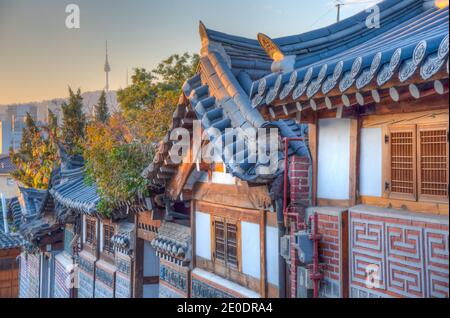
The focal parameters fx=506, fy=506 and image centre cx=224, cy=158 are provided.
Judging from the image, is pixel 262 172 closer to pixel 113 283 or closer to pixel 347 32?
pixel 347 32

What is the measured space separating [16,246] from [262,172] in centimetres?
1914

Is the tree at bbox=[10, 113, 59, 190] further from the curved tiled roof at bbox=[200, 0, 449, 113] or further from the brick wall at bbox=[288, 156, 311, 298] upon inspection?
the brick wall at bbox=[288, 156, 311, 298]

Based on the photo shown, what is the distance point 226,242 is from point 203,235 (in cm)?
92

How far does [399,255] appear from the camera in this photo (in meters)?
5.59

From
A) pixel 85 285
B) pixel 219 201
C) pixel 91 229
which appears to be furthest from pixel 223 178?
pixel 85 285

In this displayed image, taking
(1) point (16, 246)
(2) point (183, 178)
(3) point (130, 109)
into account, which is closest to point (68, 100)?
(3) point (130, 109)

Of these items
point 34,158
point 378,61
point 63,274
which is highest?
point 378,61

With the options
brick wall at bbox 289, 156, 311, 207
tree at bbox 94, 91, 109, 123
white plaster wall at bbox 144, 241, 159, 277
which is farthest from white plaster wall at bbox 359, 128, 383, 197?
tree at bbox 94, 91, 109, 123

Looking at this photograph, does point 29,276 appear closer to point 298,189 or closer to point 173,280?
point 173,280

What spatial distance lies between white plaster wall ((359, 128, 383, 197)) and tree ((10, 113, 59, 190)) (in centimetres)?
2559

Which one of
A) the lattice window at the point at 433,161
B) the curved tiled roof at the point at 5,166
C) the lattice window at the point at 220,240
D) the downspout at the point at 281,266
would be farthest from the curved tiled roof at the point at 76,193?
the curved tiled roof at the point at 5,166

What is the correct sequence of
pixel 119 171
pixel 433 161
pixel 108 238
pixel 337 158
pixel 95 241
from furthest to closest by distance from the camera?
pixel 95 241, pixel 108 238, pixel 119 171, pixel 337 158, pixel 433 161

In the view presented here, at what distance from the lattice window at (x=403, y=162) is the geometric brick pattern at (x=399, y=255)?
0.37 m

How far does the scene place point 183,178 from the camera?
10047 mm
